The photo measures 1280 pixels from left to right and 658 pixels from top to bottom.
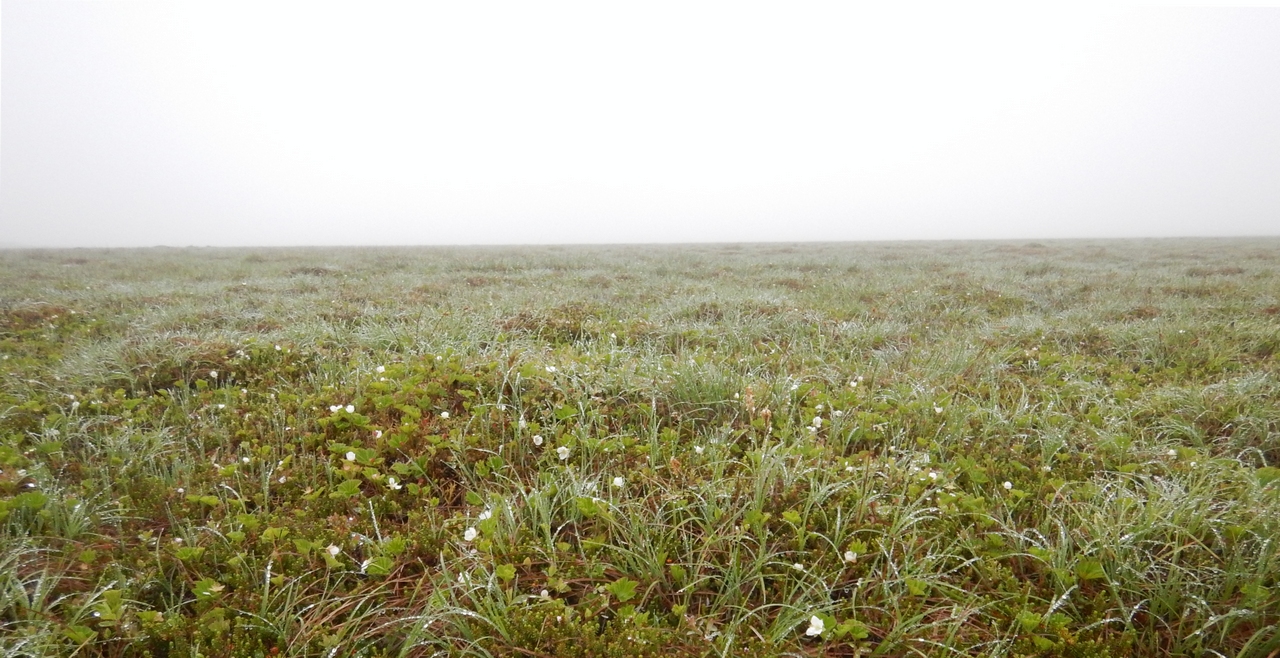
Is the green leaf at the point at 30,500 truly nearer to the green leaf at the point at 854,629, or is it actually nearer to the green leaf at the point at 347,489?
the green leaf at the point at 347,489

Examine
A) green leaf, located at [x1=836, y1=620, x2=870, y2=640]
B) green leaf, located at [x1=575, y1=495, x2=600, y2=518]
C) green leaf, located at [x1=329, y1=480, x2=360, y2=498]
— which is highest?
green leaf, located at [x1=575, y1=495, x2=600, y2=518]

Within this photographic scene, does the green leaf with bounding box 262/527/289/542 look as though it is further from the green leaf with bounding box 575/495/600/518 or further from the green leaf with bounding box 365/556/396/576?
the green leaf with bounding box 575/495/600/518

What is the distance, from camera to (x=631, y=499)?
10.4 feet

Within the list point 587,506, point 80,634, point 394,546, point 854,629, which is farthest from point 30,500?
point 854,629

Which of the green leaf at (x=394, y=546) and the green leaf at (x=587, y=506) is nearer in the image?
the green leaf at (x=394, y=546)

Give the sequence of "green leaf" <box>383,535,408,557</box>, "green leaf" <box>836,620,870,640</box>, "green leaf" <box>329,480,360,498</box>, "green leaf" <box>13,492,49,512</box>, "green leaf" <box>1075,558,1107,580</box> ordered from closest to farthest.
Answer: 1. "green leaf" <box>836,620,870,640</box>
2. "green leaf" <box>1075,558,1107,580</box>
3. "green leaf" <box>383,535,408,557</box>
4. "green leaf" <box>13,492,49,512</box>
5. "green leaf" <box>329,480,360,498</box>

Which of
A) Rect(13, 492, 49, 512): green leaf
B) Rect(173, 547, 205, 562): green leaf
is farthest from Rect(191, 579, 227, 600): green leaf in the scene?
Rect(13, 492, 49, 512): green leaf

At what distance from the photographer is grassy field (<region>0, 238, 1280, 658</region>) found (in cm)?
232

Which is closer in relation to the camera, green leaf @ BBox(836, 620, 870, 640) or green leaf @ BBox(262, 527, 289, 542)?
green leaf @ BBox(836, 620, 870, 640)

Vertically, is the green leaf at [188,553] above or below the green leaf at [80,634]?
above

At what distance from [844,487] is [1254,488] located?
242 centimetres

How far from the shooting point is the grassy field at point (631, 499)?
232 centimetres

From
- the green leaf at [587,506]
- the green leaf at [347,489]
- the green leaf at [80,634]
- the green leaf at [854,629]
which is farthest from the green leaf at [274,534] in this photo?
the green leaf at [854,629]

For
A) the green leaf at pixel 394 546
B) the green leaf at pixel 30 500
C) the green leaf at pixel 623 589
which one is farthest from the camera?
the green leaf at pixel 30 500
